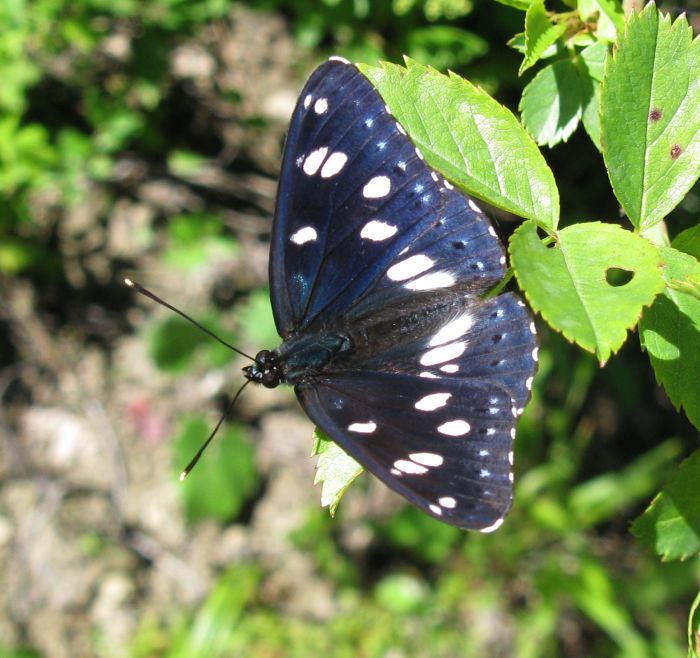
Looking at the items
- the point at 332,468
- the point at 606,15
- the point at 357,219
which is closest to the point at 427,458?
the point at 332,468

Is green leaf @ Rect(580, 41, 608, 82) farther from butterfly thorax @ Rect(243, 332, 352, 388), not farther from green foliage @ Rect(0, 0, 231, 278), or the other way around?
green foliage @ Rect(0, 0, 231, 278)

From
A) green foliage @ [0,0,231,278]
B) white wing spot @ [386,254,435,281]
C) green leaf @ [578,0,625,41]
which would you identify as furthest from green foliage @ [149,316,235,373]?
green leaf @ [578,0,625,41]

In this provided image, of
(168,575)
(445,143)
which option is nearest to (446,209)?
(445,143)

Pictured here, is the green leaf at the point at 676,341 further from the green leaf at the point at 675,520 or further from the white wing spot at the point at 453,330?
the white wing spot at the point at 453,330

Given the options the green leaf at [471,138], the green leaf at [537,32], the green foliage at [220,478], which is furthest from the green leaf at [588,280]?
the green foliage at [220,478]

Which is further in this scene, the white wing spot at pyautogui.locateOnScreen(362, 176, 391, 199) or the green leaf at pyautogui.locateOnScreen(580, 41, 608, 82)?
the white wing spot at pyautogui.locateOnScreen(362, 176, 391, 199)

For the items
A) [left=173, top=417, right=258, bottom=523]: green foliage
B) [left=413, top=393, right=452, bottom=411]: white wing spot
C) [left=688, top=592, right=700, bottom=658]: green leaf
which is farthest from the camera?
[left=173, top=417, right=258, bottom=523]: green foliage

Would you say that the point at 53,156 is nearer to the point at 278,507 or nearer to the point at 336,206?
the point at 336,206
